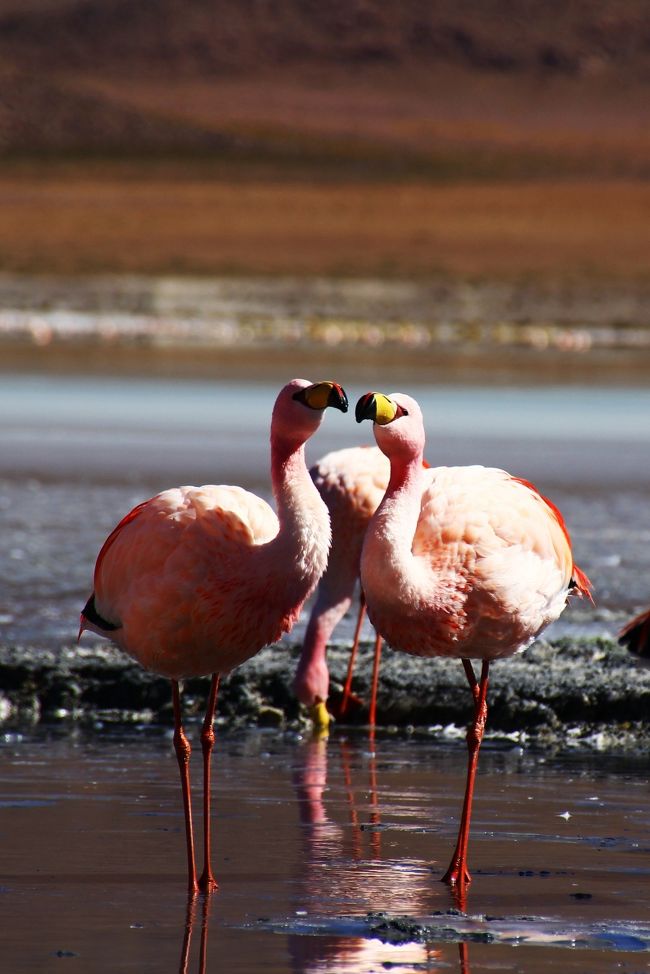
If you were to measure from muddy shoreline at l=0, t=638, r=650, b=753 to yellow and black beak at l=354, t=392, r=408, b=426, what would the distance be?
84.7 inches

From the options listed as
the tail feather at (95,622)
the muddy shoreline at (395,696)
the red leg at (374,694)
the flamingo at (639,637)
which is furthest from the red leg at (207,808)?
the red leg at (374,694)

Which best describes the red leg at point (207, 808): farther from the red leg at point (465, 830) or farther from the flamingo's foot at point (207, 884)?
the red leg at point (465, 830)

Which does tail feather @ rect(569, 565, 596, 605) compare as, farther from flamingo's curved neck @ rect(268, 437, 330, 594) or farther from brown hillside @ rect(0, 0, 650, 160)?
brown hillside @ rect(0, 0, 650, 160)

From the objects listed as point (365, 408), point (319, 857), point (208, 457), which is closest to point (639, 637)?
point (319, 857)

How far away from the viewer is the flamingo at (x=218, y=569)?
5527 mm

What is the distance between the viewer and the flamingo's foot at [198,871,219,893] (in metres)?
5.29

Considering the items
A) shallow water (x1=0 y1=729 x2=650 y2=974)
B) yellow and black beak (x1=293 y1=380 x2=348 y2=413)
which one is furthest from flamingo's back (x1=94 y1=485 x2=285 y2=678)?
shallow water (x1=0 y1=729 x2=650 y2=974)

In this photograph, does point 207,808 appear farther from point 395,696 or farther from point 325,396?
point 395,696

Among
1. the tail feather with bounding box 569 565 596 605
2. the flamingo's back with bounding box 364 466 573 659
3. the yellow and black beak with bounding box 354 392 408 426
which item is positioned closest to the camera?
the yellow and black beak with bounding box 354 392 408 426

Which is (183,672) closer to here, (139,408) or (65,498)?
(65,498)

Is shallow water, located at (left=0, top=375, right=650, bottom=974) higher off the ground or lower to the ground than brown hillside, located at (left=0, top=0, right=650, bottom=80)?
lower

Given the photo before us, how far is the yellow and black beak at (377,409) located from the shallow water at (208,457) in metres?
3.25

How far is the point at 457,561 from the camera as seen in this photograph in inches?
229

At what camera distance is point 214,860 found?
5664mm
